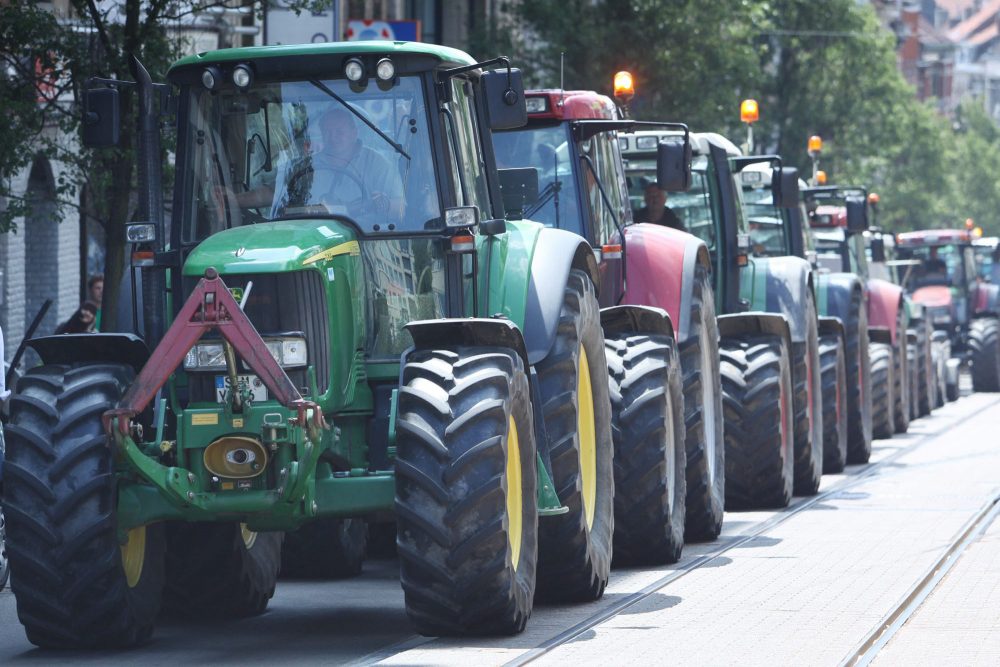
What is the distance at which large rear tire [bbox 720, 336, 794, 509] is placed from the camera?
15.9 metres

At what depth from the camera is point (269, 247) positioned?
31.2ft

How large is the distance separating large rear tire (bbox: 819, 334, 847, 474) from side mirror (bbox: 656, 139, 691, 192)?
20.4 feet

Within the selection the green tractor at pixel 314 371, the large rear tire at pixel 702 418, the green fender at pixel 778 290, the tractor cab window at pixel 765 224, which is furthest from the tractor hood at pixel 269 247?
the tractor cab window at pixel 765 224

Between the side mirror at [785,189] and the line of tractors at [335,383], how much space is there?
5.27 metres

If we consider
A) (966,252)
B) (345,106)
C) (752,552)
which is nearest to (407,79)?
(345,106)

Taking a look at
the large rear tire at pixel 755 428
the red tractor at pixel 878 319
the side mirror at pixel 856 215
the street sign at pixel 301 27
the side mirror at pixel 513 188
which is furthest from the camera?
the red tractor at pixel 878 319

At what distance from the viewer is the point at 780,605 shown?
10.9 m

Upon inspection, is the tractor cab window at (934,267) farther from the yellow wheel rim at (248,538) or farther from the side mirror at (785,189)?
the yellow wheel rim at (248,538)

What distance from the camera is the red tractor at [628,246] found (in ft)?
43.6

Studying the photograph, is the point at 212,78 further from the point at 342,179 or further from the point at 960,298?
the point at 960,298

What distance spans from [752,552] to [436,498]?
4.61 m

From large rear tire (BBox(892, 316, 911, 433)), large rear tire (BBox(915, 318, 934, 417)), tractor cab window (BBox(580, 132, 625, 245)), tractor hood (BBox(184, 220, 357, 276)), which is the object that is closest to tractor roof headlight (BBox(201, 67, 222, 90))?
tractor hood (BBox(184, 220, 357, 276))

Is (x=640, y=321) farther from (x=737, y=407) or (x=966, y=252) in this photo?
(x=966, y=252)

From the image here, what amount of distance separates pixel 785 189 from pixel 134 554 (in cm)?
916
